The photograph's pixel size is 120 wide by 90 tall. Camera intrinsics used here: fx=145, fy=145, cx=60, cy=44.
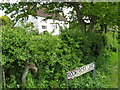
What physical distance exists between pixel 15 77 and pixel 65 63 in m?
1.42

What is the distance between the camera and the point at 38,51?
3311 millimetres

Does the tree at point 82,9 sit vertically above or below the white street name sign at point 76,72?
above

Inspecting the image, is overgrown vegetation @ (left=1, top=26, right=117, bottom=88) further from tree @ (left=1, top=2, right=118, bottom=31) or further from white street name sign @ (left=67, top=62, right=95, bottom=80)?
tree @ (left=1, top=2, right=118, bottom=31)

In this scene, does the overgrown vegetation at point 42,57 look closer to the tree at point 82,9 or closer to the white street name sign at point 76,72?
the white street name sign at point 76,72

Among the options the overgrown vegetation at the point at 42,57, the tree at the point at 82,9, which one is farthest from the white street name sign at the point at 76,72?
the tree at the point at 82,9

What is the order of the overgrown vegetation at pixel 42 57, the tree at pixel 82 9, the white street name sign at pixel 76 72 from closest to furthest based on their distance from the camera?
the overgrown vegetation at pixel 42 57 → the white street name sign at pixel 76 72 → the tree at pixel 82 9

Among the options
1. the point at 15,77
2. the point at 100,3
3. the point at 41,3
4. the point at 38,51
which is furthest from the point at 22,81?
the point at 41,3

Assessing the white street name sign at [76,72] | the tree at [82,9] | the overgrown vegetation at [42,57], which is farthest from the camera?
the tree at [82,9]

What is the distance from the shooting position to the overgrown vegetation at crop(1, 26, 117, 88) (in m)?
3.04

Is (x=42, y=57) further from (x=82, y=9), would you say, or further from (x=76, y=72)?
(x=82, y=9)

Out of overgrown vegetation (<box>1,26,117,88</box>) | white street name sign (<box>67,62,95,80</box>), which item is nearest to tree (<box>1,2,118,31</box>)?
overgrown vegetation (<box>1,26,117,88</box>)

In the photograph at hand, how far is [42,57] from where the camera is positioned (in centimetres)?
344

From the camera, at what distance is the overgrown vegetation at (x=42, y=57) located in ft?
9.96

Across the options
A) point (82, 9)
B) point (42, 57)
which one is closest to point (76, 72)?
point (42, 57)
